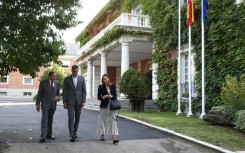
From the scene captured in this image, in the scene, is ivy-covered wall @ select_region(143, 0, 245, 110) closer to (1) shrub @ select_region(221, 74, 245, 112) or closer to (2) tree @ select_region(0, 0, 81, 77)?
(1) shrub @ select_region(221, 74, 245, 112)

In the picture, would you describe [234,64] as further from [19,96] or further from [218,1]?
[19,96]

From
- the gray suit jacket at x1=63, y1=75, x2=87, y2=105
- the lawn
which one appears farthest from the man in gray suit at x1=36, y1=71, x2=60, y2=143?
the lawn

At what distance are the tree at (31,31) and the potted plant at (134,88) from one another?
700 cm

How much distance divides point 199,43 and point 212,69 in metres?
1.62

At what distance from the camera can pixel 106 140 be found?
8.30m

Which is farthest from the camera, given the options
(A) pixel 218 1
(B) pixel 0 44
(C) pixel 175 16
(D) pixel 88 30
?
(D) pixel 88 30

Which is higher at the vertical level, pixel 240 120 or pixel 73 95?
pixel 73 95

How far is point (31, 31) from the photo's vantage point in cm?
767

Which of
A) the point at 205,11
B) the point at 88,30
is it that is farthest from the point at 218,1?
the point at 88,30

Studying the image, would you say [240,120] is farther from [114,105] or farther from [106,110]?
[106,110]

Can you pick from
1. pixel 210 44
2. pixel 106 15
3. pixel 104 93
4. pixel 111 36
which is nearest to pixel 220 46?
pixel 210 44

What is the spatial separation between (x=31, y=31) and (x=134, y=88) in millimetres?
8349

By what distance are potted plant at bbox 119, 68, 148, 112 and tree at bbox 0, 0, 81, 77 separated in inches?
275

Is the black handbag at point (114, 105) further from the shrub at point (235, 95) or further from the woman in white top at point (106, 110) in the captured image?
the shrub at point (235, 95)
